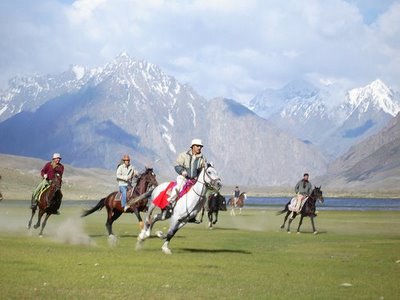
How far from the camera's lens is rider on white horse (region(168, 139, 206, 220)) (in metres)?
22.8

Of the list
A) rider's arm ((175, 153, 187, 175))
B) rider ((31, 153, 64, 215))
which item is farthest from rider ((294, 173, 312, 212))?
rider's arm ((175, 153, 187, 175))

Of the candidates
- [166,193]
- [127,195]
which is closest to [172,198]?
[166,193]

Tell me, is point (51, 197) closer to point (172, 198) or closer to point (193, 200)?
point (172, 198)

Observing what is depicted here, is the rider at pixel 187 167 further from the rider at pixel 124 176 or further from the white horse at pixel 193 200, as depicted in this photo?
the rider at pixel 124 176

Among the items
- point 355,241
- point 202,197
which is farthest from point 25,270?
point 355,241

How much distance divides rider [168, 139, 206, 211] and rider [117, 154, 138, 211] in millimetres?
6410

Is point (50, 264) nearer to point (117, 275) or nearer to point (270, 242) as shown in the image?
point (117, 275)

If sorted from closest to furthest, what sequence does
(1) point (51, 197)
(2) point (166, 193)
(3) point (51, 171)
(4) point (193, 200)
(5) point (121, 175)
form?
(4) point (193, 200)
(2) point (166, 193)
(5) point (121, 175)
(1) point (51, 197)
(3) point (51, 171)

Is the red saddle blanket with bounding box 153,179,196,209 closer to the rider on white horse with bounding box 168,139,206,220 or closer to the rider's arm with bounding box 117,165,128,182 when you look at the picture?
the rider on white horse with bounding box 168,139,206,220

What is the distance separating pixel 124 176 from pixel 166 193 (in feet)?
21.1

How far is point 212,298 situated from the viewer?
14.1m

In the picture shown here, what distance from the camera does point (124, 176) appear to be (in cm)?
2945

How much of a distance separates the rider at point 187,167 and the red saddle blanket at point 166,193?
0.17 metres

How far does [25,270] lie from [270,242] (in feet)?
50.8
